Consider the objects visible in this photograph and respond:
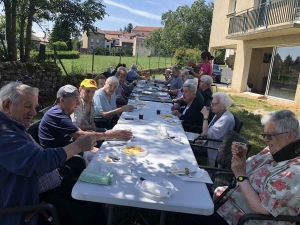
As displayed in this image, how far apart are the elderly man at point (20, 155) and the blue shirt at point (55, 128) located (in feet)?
2.44

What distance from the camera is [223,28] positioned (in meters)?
16.9

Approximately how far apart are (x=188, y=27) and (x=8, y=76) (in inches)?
1375

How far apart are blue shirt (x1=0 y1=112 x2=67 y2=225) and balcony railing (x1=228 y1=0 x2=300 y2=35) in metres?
10.5

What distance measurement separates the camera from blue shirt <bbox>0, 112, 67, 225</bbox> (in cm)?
157

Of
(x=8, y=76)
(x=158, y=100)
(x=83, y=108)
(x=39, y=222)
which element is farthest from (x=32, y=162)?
(x=8, y=76)

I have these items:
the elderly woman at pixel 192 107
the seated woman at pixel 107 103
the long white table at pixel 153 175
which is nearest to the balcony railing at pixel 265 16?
the elderly woman at pixel 192 107

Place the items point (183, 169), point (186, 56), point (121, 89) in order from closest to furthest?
1. point (183, 169)
2. point (121, 89)
3. point (186, 56)

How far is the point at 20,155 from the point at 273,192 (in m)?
1.67

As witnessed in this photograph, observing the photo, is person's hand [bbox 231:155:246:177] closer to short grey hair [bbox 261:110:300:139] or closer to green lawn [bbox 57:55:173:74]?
short grey hair [bbox 261:110:300:139]

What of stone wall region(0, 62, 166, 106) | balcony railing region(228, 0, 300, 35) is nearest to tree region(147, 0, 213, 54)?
balcony railing region(228, 0, 300, 35)

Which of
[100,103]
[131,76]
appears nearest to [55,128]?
[100,103]

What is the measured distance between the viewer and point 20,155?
5.17 ft

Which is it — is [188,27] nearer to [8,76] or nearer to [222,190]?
[8,76]

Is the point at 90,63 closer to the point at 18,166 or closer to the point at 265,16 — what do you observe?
the point at 265,16
